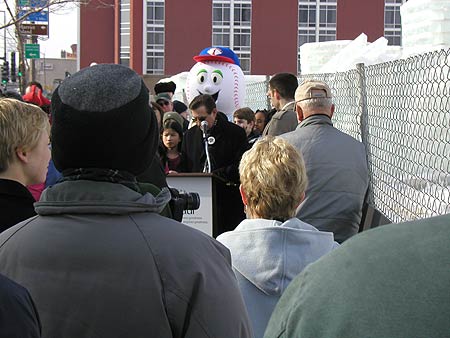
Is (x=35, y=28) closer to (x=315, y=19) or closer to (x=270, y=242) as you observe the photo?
(x=270, y=242)

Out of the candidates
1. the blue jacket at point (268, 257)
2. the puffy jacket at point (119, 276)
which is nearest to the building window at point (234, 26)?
the blue jacket at point (268, 257)

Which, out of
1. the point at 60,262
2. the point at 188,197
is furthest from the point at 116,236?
the point at 188,197

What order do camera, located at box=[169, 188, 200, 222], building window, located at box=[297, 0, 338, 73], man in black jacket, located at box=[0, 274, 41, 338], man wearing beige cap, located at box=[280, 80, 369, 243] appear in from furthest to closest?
building window, located at box=[297, 0, 338, 73] → man wearing beige cap, located at box=[280, 80, 369, 243] → camera, located at box=[169, 188, 200, 222] → man in black jacket, located at box=[0, 274, 41, 338]

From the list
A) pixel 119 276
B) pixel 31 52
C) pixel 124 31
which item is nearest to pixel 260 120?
pixel 119 276

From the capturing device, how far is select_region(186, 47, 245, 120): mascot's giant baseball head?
989cm

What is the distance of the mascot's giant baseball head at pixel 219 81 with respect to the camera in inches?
389

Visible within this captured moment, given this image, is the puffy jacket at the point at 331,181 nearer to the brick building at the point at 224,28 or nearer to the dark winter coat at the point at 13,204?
the dark winter coat at the point at 13,204

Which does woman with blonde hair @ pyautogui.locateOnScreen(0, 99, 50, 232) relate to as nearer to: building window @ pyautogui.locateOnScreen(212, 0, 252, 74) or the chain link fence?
the chain link fence

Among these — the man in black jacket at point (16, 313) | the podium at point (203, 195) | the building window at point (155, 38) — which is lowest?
the podium at point (203, 195)

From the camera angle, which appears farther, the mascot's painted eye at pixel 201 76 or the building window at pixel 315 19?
the building window at pixel 315 19

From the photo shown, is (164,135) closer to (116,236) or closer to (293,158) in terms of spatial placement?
(293,158)

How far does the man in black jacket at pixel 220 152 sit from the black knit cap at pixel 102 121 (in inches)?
165

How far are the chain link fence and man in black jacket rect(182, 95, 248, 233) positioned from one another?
3.67 feet

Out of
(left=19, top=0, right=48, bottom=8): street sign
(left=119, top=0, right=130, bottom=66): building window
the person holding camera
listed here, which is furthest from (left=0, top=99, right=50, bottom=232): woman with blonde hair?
(left=119, top=0, right=130, bottom=66): building window
